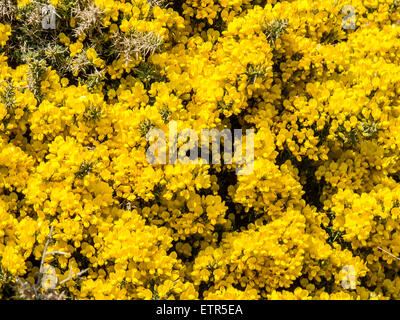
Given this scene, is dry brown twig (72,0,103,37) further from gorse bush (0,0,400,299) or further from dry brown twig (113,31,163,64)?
dry brown twig (113,31,163,64)

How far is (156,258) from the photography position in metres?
2.87

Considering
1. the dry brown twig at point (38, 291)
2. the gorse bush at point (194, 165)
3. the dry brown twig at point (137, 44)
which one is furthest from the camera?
the dry brown twig at point (137, 44)

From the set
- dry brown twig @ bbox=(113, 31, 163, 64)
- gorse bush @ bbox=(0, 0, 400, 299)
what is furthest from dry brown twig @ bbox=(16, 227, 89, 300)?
dry brown twig @ bbox=(113, 31, 163, 64)

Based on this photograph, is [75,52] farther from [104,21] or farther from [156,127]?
[156,127]

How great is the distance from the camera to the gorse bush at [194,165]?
9.51ft

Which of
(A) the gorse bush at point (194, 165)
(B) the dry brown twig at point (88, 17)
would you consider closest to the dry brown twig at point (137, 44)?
(A) the gorse bush at point (194, 165)

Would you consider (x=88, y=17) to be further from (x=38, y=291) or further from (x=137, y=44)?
(x=38, y=291)

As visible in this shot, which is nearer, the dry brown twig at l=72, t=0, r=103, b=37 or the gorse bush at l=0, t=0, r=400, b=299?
the gorse bush at l=0, t=0, r=400, b=299

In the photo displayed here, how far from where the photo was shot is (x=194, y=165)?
10.0 feet

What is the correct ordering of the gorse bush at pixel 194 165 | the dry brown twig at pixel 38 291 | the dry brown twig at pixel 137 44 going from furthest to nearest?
the dry brown twig at pixel 137 44
the gorse bush at pixel 194 165
the dry brown twig at pixel 38 291

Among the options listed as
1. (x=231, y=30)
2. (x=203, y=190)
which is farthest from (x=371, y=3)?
(x=203, y=190)

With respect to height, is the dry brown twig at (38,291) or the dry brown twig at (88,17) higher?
the dry brown twig at (88,17)

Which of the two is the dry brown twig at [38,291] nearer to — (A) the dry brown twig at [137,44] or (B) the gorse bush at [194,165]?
(B) the gorse bush at [194,165]

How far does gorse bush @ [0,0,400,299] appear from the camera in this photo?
9.51 feet
